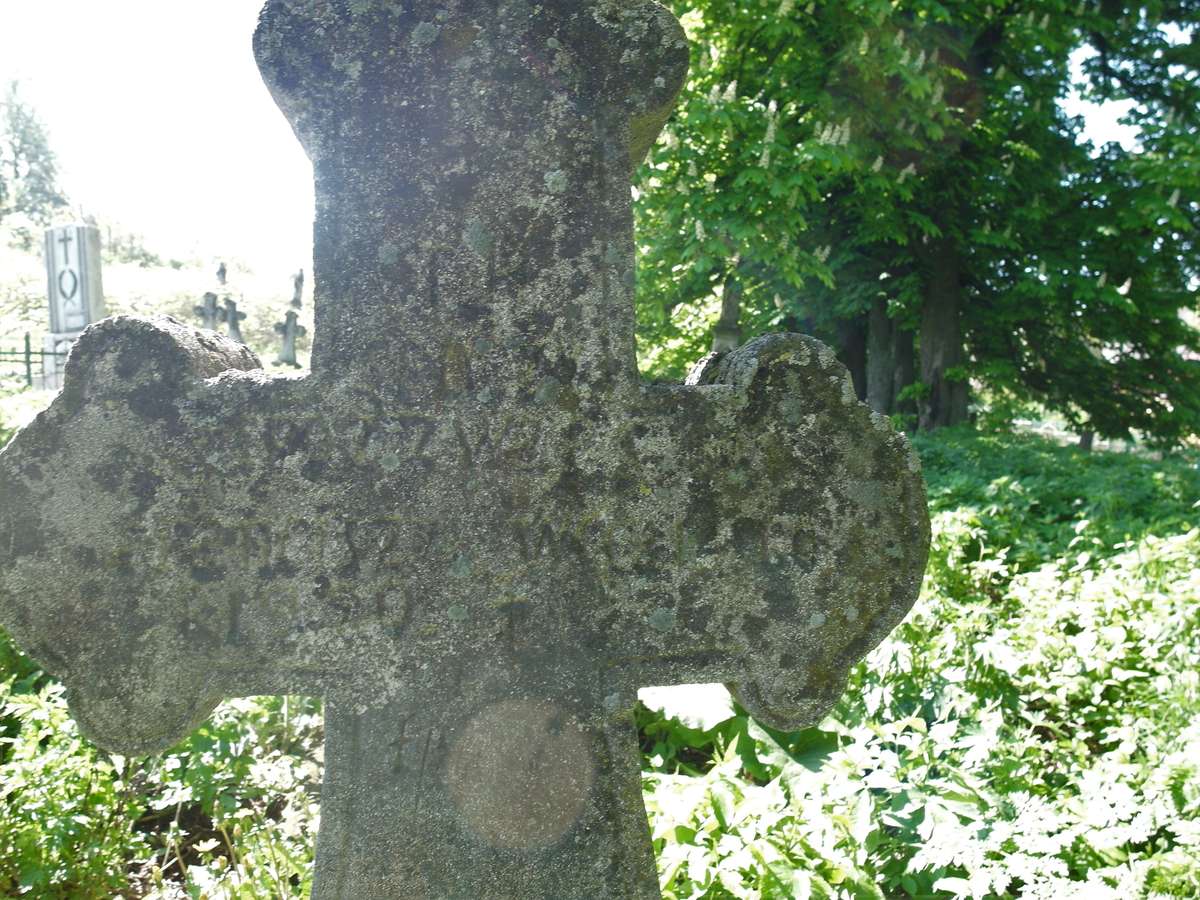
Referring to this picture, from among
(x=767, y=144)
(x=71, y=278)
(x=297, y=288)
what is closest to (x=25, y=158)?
(x=297, y=288)

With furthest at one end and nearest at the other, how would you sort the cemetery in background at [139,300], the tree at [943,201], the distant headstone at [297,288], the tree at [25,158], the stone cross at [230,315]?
the tree at [25,158]
the distant headstone at [297,288]
the stone cross at [230,315]
the cemetery in background at [139,300]
the tree at [943,201]

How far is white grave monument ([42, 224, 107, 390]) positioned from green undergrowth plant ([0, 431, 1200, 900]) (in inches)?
573

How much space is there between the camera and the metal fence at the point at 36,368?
1664cm

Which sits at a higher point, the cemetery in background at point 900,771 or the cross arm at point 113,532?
the cross arm at point 113,532

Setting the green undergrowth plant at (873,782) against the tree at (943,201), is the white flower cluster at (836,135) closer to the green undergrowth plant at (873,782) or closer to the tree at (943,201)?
the tree at (943,201)

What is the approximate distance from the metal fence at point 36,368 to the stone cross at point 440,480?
39.8 feet

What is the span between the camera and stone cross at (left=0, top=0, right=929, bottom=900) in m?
1.96

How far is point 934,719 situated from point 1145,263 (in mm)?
11727

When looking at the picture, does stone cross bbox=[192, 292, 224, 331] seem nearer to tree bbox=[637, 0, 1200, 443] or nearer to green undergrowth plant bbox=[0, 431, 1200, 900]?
tree bbox=[637, 0, 1200, 443]

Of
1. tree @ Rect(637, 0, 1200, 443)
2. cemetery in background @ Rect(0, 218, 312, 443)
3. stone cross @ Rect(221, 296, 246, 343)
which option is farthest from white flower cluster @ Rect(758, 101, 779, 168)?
stone cross @ Rect(221, 296, 246, 343)

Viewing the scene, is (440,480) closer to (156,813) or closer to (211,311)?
(156,813)

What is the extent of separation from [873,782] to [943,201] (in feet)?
38.1

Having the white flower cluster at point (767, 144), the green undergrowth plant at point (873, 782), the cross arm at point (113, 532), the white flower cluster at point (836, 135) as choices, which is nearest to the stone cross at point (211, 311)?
the white flower cluster at point (767, 144)

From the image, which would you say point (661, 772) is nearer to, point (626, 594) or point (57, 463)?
point (626, 594)
